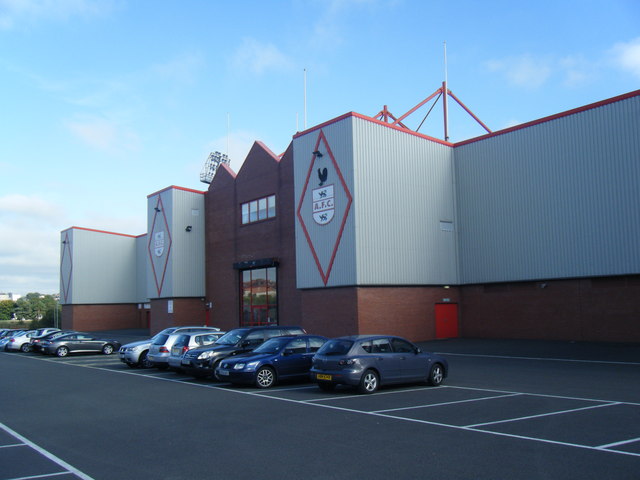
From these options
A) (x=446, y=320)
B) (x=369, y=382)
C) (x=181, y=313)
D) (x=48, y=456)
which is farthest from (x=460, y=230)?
(x=48, y=456)

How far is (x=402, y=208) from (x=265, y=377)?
15.6 meters

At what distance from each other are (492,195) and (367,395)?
62.3ft

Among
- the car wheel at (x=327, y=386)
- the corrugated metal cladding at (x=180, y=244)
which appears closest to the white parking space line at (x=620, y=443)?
the car wheel at (x=327, y=386)

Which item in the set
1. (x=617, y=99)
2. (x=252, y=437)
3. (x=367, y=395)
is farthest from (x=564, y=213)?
(x=252, y=437)

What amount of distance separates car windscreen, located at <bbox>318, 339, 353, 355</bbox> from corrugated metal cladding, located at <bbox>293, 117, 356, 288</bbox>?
1250 cm

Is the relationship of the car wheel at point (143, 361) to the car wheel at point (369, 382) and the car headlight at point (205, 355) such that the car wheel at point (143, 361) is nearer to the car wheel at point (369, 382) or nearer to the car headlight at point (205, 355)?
the car headlight at point (205, 355)

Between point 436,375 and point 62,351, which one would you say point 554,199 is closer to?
point 436,375

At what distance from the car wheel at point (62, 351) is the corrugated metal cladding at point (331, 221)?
39.9 feet

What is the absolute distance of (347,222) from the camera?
88.7 feet

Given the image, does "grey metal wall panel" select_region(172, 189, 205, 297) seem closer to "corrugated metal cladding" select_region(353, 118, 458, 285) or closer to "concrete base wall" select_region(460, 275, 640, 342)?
"corrugated metal cladding" select_region(353, 118, 458, 285)

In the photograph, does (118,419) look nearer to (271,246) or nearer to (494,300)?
(494,300)

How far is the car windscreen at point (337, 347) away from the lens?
13.6m

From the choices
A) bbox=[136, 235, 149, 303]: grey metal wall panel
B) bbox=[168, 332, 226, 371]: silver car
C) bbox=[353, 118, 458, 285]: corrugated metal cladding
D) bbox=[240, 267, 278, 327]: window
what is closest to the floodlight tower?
bbox=[136, 235, 149, 303]: grey metal wall panel

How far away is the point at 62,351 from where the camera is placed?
28.9 metres
